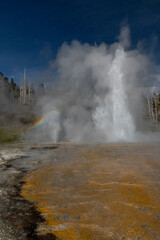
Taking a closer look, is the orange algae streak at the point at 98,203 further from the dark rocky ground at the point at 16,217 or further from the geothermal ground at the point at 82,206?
the dark rocky ground at the point at 16,217

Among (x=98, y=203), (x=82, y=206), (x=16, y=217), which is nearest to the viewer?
(x=16, y=217)

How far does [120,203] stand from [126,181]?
1265 millimetres

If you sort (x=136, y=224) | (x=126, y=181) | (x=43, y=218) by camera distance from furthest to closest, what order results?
(x=126, y=181), (x=43, y=218), (x=136, y=224)

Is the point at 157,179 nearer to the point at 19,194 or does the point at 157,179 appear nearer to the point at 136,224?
the point at 136,224

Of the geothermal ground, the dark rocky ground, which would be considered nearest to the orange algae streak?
the geothermal ground

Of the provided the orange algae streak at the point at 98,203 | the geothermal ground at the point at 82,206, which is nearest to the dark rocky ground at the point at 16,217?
the geothermal ground at the point at 82,206

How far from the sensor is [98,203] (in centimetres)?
310

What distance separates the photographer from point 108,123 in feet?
77.8

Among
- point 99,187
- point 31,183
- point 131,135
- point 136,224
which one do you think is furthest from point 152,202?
point 131,135

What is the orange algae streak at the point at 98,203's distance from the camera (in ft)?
7.39

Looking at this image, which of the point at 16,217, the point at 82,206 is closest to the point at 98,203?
the point at 82,206

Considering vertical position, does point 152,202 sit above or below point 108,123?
below

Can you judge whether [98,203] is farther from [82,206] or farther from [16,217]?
[16,217]

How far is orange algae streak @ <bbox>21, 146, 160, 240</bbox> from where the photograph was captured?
2.25m
